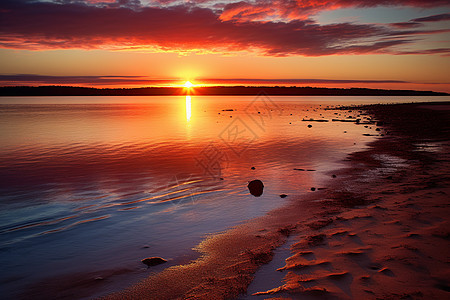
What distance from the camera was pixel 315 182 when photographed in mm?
13914

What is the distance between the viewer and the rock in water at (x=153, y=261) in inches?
272

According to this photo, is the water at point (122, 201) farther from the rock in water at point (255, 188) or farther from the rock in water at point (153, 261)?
the rock in water at point (255, 188)

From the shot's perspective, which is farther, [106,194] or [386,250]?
[106,194]

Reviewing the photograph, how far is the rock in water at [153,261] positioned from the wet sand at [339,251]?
0.47 metres

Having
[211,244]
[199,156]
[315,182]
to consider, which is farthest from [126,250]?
[199,156]

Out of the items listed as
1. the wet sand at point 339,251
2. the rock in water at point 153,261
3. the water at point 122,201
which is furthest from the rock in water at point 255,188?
the rock in water at point 153,261

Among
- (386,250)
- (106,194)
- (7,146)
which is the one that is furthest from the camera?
(7,146)

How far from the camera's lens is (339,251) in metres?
6.76

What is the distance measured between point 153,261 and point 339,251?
14.0 ft

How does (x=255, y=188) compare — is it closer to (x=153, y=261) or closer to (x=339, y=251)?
(x=339, y=251)

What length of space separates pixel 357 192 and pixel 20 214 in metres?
12.4

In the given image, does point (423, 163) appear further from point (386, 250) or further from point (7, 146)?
point (7, 146)

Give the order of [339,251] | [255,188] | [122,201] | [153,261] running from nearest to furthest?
1. [339,251]
2. [153,261]
3. [122,201]
4. [255,188]

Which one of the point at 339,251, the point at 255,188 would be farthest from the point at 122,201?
the point at 339,251
